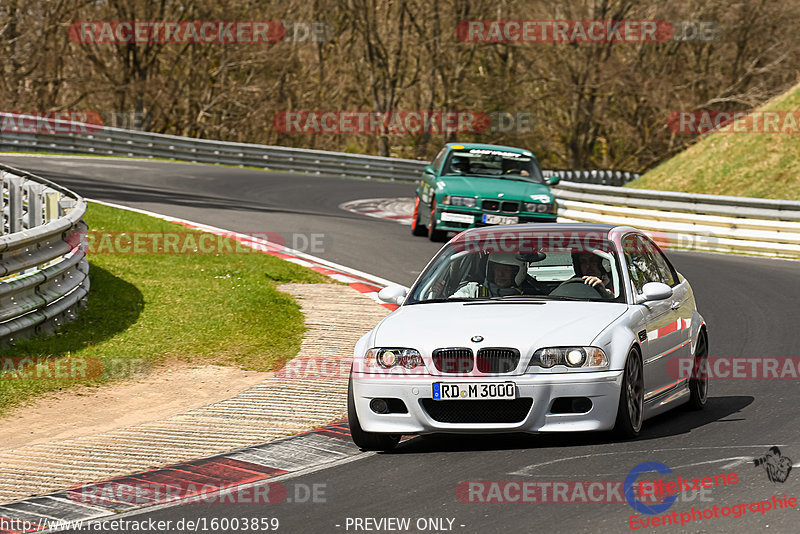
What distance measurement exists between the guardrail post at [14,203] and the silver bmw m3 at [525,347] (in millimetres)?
8720

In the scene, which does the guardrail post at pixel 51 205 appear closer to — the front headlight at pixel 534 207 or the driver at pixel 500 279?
the front headlight at pixel 534 207

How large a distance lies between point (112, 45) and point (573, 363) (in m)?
40.6

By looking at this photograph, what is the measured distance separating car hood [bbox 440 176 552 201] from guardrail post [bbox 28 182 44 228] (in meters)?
6.75

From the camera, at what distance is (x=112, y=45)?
1774 inches

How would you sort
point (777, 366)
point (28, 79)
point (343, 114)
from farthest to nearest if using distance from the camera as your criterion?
1. point (343, 114)
2. point (28, 79)
3. point (777, 366)

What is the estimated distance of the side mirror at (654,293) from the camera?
7980 mm

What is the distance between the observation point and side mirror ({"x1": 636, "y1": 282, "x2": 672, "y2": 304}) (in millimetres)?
7980

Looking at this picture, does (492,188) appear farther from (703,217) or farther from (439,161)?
(703,217)

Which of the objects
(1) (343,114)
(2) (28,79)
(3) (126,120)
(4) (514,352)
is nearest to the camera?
(4) (514,352)

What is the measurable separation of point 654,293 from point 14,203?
410 inches

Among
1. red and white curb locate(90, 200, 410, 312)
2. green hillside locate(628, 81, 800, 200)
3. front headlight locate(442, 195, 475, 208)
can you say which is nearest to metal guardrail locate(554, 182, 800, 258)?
front headlight locate(442, 195, 475, 208)

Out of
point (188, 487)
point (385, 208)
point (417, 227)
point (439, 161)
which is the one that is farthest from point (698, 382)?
point (385, 208)

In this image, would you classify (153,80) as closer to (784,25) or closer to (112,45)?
(112,45)

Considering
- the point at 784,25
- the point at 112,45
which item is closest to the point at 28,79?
the point at 112,45
